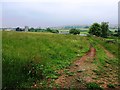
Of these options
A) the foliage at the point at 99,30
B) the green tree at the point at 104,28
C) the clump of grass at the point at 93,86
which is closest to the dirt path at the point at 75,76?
the clump of grass at the point at 93,86

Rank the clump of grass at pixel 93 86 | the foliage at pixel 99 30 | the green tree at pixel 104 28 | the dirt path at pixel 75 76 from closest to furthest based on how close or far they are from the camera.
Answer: the clump of grass at pixel 93 86
the dirt path at pixel 75 76
the foliage at pixel 99 30
the green tree at pixel 104 28

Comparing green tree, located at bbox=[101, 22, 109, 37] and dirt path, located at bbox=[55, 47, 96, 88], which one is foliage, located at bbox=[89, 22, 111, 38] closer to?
green tree, located at bbox=[101, 22, 109, 37]

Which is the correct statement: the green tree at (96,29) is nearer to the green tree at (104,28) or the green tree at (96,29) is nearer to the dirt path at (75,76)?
the green tree at (104,28)

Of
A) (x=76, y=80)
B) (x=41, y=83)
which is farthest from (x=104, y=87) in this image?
(x=41, y=83)

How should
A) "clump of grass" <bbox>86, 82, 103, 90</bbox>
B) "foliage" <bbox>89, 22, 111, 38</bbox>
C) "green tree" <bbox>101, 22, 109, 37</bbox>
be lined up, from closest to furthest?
Result: "clump of grass" <bbox>86, 82, 103, 90</bbox>, "foliage" <bbox>89, 22, 111, 38</bbox>, "green tree" <bbox>101, 22, 109, 37</bbox>

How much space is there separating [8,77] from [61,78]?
113 inches

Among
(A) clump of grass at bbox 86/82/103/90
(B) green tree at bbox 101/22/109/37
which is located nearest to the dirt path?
(A) clump of grass at bbox 86/82/103/90

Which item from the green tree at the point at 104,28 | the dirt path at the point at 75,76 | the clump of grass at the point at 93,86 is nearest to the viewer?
the clump of grass at the point at 93,86

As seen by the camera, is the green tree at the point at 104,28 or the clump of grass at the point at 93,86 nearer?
the clump of grass at the point at 93,86

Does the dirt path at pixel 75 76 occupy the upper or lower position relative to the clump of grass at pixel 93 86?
upper

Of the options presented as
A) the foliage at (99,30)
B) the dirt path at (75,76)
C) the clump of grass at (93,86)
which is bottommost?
the clump of grass at (93,86)

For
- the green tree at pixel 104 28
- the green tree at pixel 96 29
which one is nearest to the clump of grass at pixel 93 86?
the green tree at pixel 96 29

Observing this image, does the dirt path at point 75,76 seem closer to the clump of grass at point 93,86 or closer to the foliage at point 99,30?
the clump of grass at point 93,86

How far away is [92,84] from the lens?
9562mm
